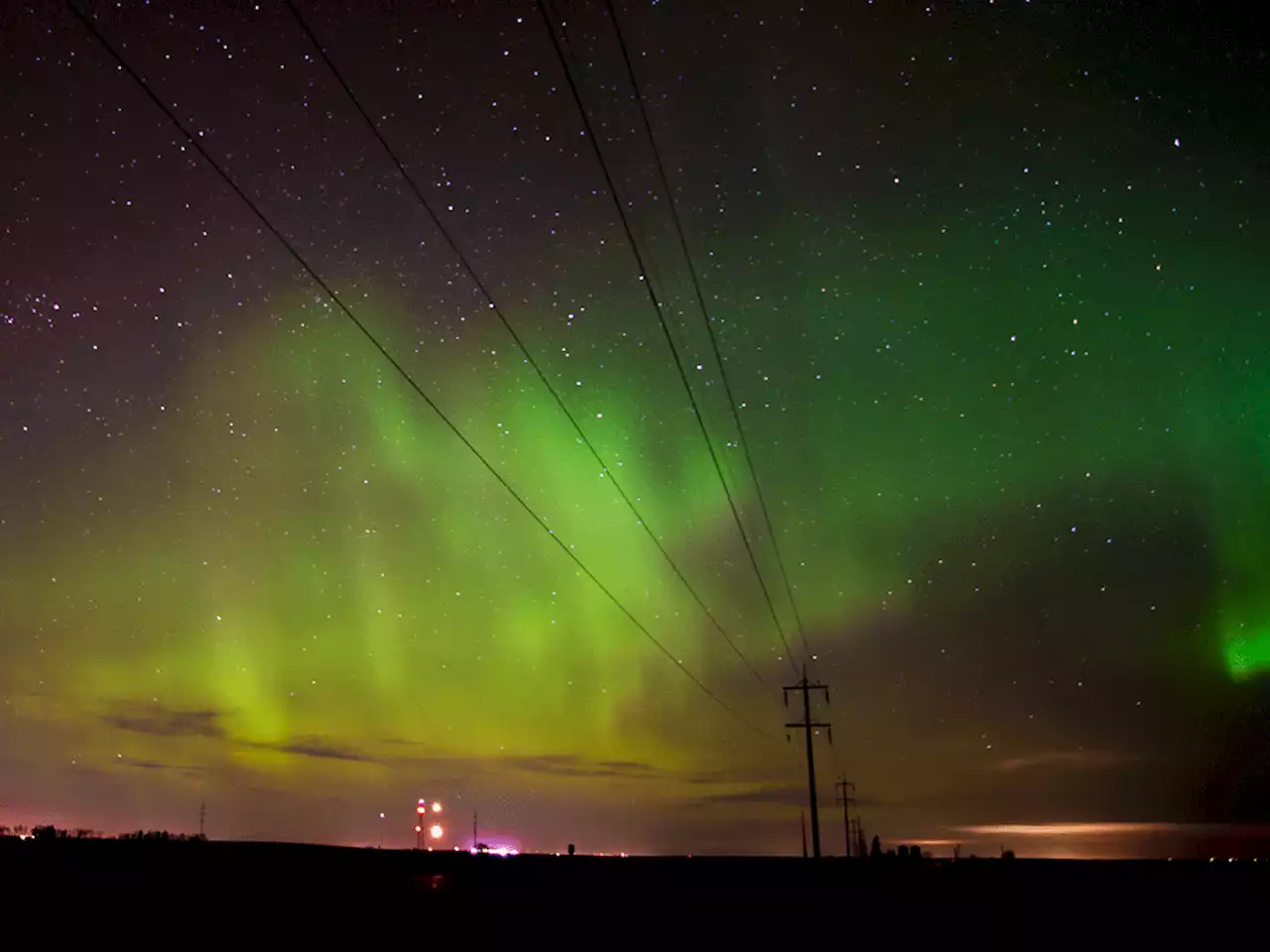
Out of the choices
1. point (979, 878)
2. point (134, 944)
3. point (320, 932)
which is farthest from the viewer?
point (979, 878)

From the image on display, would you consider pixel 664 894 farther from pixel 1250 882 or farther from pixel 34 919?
pixel 1250 882

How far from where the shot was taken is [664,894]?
24500mm

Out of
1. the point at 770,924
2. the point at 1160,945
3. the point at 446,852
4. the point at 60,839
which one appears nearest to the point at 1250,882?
the point at 1160,945

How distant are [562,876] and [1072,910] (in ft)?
41.1

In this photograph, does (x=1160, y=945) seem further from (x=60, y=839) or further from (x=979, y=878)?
(x=979, y=878)

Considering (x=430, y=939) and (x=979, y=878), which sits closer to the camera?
(x=430, y=939)

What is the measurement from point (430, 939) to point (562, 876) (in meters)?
14.2

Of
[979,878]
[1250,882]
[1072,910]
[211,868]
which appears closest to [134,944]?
[211,868]

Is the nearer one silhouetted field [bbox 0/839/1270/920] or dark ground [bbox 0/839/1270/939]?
dark ground [bbox 0/839/1270/939]

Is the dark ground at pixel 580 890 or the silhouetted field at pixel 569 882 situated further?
the silhouetted field at pixel 569 882

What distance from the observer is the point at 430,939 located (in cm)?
1427

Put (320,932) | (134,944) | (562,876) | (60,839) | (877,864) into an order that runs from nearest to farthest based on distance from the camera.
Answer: (134,944)
(320,932)
(60,839)
(562,876)
(877,864)

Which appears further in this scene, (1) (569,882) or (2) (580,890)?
(1) (569,882)

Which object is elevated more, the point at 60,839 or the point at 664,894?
the point at 60,839
